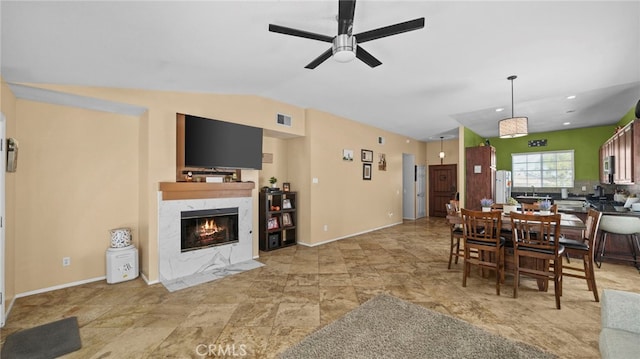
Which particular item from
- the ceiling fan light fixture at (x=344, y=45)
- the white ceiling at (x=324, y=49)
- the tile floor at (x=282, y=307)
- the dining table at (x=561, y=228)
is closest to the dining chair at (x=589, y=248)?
the dining table at (x=561, y=228)

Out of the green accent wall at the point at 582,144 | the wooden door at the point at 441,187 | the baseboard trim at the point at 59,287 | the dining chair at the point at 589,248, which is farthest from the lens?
the wooden door at the point at 441,187

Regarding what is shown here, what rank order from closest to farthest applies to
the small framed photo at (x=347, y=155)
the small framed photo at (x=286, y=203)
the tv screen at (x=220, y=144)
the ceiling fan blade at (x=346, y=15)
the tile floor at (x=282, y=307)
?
the ceiling fan blade at (x=346, y=15), the tile floor at (x=282, y=307), the tv screen at (x=220, y=144), the small framed photo at (x=286, y=203), the small framed photo at (x=347, y=155)

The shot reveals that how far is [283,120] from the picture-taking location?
4.84m

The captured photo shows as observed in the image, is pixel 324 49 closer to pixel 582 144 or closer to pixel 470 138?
pixel 470 138

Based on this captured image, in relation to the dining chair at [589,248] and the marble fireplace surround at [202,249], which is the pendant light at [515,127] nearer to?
the dining chair at [589,248]

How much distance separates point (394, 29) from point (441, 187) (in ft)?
26.8

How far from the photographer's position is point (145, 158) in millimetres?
3504

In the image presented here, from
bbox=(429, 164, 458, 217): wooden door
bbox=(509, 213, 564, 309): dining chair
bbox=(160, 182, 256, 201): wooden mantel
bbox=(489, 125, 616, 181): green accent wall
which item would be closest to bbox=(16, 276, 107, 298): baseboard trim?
bbox=(160, 182, 256, 201): wooden mantel

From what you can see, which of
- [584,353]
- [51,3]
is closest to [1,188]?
[51,3]

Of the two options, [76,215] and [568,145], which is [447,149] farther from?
[76,215]

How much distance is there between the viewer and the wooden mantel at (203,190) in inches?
137

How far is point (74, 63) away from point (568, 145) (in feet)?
33.7

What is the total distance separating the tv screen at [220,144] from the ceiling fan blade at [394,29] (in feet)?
8.50

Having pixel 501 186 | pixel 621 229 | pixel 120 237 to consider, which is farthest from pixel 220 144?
pixel 501 186
